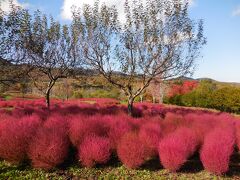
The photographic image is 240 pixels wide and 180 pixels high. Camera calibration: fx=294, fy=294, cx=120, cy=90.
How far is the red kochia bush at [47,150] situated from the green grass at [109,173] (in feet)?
0.76

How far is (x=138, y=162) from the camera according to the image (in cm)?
820

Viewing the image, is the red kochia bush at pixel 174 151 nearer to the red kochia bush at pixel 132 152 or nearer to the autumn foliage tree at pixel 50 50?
the red kochia bush at pixel 132 152

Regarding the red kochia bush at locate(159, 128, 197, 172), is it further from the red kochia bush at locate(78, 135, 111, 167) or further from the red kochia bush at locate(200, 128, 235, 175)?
the red kochia bush at locate(78, 135, 111, 167)

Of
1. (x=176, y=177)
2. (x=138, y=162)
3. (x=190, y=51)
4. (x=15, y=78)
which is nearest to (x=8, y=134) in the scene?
(x=138, y=162)

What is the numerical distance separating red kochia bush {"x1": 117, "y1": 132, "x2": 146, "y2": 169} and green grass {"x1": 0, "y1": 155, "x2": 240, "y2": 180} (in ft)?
0.67

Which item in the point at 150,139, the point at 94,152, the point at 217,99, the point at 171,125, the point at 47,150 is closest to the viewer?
the point at 47,150

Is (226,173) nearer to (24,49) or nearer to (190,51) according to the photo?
(190,51)

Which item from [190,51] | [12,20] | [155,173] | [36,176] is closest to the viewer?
[36,176]

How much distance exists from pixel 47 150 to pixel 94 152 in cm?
125

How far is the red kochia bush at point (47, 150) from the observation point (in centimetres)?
779

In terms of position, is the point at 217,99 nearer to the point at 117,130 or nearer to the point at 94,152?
the point at 117,130

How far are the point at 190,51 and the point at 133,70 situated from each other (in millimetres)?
3081

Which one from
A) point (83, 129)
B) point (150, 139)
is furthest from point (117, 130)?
point (150, 139)

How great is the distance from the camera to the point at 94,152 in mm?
8039
